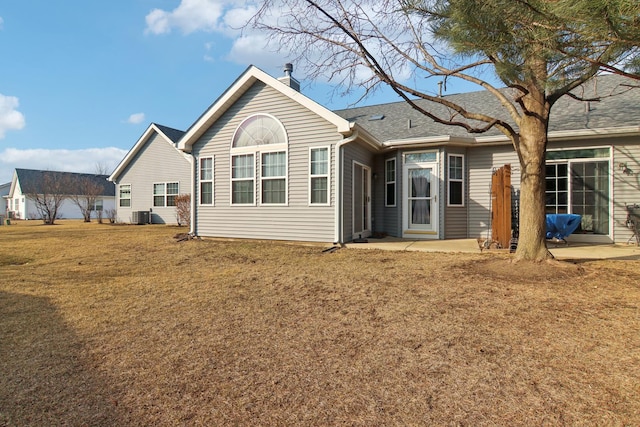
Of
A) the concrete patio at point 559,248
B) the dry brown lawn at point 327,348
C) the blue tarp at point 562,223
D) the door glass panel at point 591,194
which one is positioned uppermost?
the door glass panel at point 591,194

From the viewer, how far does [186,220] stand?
629 inches

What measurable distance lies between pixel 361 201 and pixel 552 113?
6517 millimetres

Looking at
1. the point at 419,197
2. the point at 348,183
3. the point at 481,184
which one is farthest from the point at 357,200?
the point at 481,184

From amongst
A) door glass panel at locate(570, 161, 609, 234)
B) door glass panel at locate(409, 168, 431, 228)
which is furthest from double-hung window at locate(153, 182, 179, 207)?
door glass panel at locate(570, 161, 609, 234)

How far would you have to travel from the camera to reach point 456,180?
1008 centimetres

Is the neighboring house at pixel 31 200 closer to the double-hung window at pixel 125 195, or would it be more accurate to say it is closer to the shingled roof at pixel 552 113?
the double-hung window at pixel 125 195

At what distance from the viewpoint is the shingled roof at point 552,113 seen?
9016 millimetres

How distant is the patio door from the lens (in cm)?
961

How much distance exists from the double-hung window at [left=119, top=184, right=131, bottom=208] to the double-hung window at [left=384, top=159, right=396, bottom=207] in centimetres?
1675

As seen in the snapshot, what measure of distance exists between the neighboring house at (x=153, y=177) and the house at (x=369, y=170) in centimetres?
892

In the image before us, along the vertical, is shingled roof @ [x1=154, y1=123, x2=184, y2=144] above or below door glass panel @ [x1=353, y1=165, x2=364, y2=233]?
above

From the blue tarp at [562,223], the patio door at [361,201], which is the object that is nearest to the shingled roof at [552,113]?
the patio door at [361,201]

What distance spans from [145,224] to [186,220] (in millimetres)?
4874

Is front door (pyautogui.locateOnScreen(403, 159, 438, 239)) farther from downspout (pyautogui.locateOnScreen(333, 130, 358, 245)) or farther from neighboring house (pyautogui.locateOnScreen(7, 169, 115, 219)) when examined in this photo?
neighboring house (pyautogui.locateOnScreen(7, 169, 115, 219))
